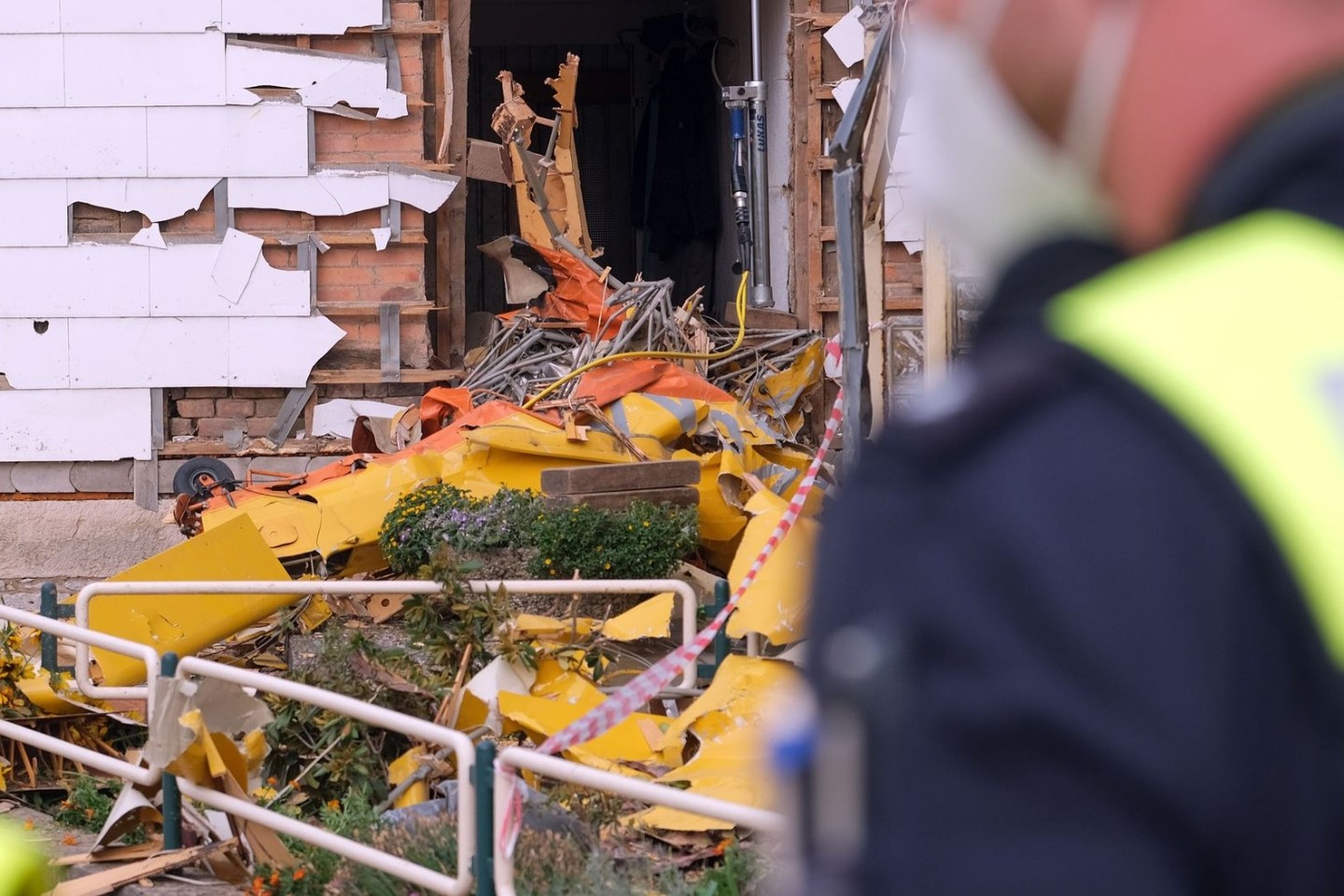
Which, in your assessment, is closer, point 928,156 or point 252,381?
point 928,156

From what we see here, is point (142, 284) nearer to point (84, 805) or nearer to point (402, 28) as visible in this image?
point (402, 28)

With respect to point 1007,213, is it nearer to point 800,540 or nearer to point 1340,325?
point 1340,325

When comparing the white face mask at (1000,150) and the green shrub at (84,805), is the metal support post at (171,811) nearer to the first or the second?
the green shrub at (84,805)

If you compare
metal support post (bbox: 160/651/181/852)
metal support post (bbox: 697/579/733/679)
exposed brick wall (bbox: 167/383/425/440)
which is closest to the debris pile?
metal support post (bbox: 697/579/733/679)

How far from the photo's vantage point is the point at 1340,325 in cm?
67

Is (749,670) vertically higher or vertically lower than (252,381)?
lower

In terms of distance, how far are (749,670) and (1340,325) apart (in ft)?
13.8

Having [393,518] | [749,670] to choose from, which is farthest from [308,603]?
[749,670]

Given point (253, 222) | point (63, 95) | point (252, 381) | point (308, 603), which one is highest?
point (63, 95)

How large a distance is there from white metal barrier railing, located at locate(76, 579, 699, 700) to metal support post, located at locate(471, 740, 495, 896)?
1756 mm

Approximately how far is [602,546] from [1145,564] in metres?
6.08

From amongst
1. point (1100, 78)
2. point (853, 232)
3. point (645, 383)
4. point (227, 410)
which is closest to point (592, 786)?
point (1100, 78)

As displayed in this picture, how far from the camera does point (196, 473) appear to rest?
8.93m

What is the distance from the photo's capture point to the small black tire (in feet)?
29.1
